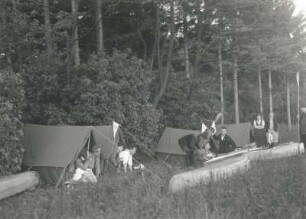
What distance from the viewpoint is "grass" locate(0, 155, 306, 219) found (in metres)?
8.72

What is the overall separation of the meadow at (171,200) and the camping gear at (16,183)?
168mm

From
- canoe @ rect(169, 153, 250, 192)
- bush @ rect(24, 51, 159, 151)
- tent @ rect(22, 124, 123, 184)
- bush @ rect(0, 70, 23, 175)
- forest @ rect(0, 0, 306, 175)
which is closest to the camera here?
canoe @ rect(169, 153, 250, 192)

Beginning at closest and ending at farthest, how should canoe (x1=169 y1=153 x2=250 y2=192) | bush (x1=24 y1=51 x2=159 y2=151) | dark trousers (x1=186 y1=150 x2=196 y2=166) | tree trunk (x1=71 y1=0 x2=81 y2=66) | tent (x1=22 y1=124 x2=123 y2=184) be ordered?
canoe (x1=169 y1=153 x2=250 y2=192) < tent (x1=22 y1=124 x2=123 y2=184) < dark trousers (x1=186 y1=150 x2=196 y2=166) < tree trunk (x1=71 y1=0 x2=81 y2=66) < bush (x1=24 y1=51 x2=159 y2=151)

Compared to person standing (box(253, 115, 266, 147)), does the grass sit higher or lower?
lower

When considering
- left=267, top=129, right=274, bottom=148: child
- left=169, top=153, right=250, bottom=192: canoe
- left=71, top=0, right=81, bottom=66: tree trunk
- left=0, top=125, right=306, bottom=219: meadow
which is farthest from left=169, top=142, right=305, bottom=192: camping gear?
left=71, top=0, right=81, bottom=66: tree trunk

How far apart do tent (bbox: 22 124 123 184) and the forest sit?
734 mm

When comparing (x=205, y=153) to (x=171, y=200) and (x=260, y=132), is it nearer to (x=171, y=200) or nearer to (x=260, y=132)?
(x=260, y=132)

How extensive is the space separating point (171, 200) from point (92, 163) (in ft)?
16.6

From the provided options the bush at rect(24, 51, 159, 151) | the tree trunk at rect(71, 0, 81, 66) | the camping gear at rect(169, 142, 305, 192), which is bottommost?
the camping gear at rect(169, 142, 305, 192)

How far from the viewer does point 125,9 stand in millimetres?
24125

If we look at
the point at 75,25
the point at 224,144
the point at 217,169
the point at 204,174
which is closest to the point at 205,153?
the point at 224,144

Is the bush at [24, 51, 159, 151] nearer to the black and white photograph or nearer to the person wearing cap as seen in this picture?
the black and white photograph

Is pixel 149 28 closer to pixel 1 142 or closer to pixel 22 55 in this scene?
pixel 22 55

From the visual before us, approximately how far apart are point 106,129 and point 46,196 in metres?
4.72
